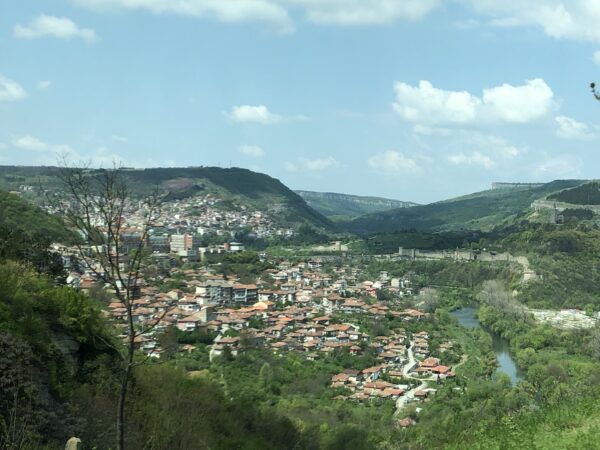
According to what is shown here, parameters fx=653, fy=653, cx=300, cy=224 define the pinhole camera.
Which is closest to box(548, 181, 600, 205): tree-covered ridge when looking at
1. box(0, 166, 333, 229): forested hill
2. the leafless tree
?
box(0, 166, 333, 229): forested hill

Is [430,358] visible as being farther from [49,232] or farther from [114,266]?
[114,266]

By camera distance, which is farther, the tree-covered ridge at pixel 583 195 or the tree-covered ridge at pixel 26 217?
the tree-covered ridge at pixel 583 195

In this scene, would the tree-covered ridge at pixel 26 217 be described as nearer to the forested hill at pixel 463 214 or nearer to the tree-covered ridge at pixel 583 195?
the tree-covered ridge at pixel 583 195

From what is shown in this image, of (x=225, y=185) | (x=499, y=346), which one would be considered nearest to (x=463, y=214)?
(x=225, y=185)

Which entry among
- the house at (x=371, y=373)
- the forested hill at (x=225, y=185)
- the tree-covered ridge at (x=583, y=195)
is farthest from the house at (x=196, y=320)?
the tree-covered ridge at (x=583, y=195)

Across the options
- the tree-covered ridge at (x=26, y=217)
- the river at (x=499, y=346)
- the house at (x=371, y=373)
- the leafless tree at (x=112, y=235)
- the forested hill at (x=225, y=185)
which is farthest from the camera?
the forested hill at (x=225, y=185)

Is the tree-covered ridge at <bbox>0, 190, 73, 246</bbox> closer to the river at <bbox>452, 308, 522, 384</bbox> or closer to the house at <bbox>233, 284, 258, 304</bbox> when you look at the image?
the house at <bbox>233, 284, 258, 304</bbox>
